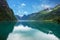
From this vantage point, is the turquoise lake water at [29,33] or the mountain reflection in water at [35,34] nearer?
the turquoise lake water at [29,33]

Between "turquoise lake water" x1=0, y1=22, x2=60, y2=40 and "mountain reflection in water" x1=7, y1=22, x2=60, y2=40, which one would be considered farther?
"mountain reflection in water" x1=7, y1=22, x2=60, y2=40

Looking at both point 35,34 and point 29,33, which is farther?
point 29,33

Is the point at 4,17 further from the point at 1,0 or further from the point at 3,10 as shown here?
the point at 1,0

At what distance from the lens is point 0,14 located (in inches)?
4414

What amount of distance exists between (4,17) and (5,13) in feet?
23.4

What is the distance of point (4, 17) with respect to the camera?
113688 mm

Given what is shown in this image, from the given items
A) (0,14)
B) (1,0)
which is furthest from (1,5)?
(0,14)

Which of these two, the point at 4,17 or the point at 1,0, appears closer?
the point at 4,17

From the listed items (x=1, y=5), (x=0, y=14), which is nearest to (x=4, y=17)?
(x=0, y=14)

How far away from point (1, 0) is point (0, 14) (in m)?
21.8

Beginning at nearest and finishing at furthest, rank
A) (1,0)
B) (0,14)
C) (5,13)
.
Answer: (0,14) < (5,13) < (1,0)

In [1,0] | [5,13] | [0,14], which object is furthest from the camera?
[1,0]

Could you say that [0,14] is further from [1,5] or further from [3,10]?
[1,5]

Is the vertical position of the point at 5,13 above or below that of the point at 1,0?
below
